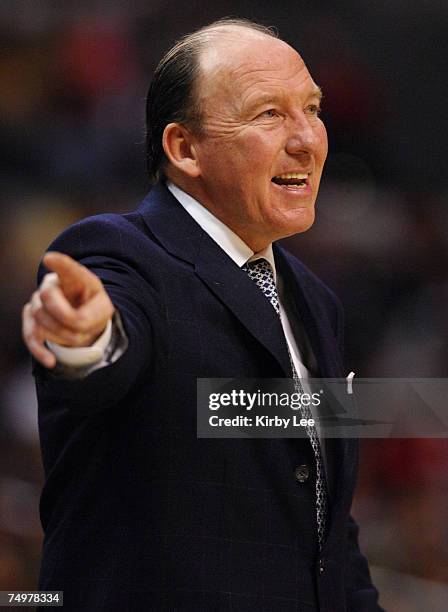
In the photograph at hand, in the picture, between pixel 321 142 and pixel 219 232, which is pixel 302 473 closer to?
pixel 219 232

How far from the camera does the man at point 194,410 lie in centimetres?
173

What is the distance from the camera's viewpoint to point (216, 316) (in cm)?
185

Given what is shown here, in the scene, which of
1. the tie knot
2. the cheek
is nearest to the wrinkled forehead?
the cheek

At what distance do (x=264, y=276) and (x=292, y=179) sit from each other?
208mm

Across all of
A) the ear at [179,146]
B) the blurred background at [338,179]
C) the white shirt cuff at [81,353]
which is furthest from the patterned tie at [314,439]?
the blurred background at [338,179]

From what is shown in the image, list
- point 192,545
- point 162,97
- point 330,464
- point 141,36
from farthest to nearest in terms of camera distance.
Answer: point 141,36 → point 162,97 → point 330,464 → point 192,545

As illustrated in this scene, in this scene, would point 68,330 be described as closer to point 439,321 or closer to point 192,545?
point 192,545

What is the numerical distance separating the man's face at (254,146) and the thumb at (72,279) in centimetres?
68

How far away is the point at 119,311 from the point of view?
1569 mm

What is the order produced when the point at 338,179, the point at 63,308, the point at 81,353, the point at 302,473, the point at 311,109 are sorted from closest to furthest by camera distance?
the point at 63,308 → the point at 81,353 → the point at 302,473 → the point at 311,109 → the point at 338,179

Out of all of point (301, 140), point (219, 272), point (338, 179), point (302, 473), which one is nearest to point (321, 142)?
point (301, 140)

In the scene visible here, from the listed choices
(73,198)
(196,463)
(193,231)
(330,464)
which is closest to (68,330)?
(196,463)

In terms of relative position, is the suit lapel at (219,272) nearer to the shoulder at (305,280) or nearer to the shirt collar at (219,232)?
the shirt collar at (219,232)

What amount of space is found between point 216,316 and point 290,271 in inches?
16.0
